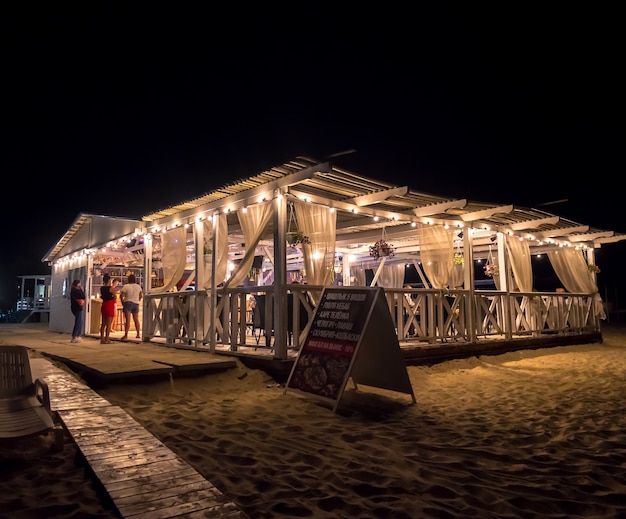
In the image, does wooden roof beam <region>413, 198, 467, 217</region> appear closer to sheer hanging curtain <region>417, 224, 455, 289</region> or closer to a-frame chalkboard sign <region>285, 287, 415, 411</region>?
sheer hanging curtain <region>417, 224, 455, 289</region>

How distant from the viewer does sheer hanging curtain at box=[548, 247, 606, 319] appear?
11586mm

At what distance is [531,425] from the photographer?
4250 mm

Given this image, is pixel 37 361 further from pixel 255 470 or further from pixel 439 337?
pixel 439 337

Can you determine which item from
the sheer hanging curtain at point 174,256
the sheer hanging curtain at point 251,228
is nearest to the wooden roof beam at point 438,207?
the sheer hanging curtain at point 251,228

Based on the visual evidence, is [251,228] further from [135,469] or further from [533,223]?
[533,223]

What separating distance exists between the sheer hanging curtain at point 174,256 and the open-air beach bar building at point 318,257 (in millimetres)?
29

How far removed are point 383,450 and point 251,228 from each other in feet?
13.7

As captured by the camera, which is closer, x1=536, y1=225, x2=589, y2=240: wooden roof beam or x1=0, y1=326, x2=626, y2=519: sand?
x1=0, y1=326, x2=626, y2=519: sand

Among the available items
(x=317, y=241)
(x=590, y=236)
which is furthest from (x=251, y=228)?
(x=590, y=236)

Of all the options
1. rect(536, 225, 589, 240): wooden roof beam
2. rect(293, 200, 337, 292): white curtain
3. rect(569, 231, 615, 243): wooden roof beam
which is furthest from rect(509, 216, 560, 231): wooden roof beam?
rect(293, 200, 337, 292): white curtain

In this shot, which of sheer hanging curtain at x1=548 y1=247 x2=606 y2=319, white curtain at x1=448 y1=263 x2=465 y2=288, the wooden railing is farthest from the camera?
sheer hanging curtain at x1=548 y1=247 x2=606 y2=319

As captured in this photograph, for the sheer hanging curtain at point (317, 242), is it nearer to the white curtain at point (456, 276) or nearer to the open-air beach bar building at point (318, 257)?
the open-air beach bar building at point (318, 257)

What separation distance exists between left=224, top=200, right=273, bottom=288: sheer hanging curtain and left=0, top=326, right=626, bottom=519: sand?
1435mm

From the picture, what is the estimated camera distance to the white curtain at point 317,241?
671cm
